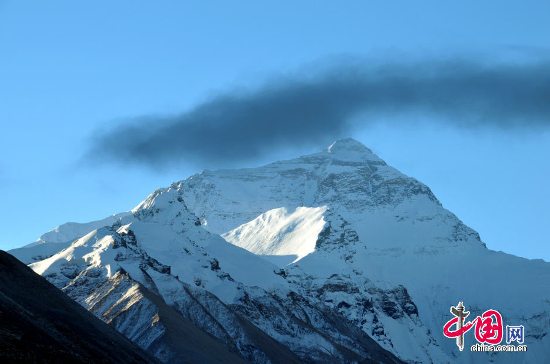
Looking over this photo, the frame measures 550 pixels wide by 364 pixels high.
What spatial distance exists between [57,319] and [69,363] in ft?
107

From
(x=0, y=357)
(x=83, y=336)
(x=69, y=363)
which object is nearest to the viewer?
(x=0, y=357)

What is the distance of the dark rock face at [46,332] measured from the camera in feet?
482

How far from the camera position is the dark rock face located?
147000 mm

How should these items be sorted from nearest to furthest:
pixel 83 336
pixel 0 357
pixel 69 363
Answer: pixel 0 357 < pixel 69 363 < pixel 83 336

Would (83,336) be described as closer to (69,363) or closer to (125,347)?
(125,347)

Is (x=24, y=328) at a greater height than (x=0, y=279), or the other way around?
(x=0, y=279)

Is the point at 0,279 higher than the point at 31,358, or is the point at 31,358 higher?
the point at 0,279

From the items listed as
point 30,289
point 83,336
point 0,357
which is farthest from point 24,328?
point 30,289

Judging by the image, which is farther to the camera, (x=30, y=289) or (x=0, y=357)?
(x=30, y=289)

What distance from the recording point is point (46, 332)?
527ft

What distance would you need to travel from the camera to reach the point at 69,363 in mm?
153000

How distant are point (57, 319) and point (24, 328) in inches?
1199

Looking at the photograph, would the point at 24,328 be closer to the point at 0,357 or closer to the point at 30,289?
the point at 0,357

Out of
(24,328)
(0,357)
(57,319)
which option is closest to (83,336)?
(57,319)
